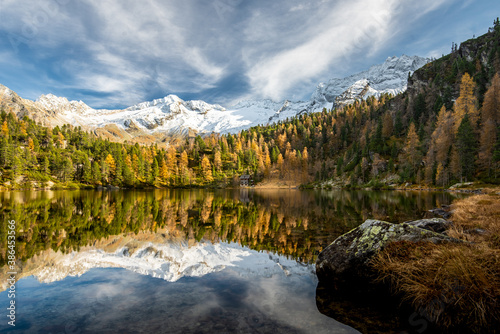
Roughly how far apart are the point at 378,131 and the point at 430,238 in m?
140

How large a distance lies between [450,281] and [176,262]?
11679mm

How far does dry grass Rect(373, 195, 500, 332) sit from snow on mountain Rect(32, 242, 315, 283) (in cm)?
411

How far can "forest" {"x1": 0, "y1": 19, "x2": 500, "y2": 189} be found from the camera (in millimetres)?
80500

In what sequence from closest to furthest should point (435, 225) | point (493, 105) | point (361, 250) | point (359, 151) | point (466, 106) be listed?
point (361, 250), point (435, 225), point (493, 105), point (466, 106), point (359, 151)

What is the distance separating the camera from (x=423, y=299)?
6371mm

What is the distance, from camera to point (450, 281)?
6.05 meters

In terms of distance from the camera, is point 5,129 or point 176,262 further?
point 5,129

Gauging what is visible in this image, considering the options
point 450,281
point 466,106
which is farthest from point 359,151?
point 450,281

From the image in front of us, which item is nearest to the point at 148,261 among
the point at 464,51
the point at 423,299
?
the point at 423,299

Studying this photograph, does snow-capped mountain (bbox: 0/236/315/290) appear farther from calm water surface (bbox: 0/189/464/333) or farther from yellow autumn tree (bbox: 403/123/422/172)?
yellow autumn tree (bbox: 403/123/422/172)

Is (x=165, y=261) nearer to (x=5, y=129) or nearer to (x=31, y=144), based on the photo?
(x=31, y=144)

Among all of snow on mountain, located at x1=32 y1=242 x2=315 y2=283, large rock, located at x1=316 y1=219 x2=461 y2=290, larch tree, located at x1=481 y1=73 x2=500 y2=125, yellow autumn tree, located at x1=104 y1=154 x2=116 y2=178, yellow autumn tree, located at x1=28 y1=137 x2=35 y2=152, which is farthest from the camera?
yellow autumn tree, located at x1=104 y1=154 x2=116 y2=178

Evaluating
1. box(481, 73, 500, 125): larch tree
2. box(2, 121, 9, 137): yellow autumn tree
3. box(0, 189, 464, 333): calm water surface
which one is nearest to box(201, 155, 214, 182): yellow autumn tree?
box(2, 121, 9, 137): yellow autumn tree

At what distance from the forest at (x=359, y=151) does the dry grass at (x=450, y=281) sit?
7752 centimetres
